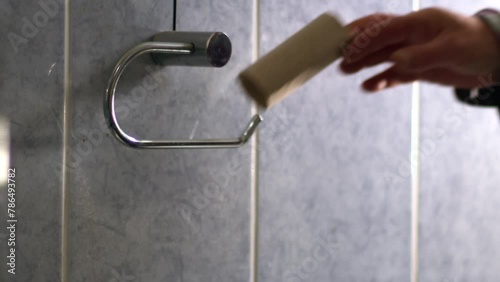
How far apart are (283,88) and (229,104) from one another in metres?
0.17

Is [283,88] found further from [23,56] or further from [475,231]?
[475,231]

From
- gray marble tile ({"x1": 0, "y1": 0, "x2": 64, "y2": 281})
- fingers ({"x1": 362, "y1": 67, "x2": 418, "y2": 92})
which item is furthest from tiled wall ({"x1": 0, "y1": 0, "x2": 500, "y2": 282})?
fingers ({"x1": 362, "y1": 67, "x2": 418, "y2": 92})

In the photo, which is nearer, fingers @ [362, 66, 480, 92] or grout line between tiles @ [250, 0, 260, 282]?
fingers @ [362, 66, 480, 92]

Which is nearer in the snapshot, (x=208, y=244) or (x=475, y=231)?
(x=208, y=244)

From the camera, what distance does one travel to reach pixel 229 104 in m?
0.73

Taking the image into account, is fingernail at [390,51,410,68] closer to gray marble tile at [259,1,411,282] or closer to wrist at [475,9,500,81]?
wrist at [475,9,500,81]

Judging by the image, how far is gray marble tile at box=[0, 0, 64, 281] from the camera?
0.62m

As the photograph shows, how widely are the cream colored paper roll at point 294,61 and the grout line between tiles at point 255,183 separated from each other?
155 mm

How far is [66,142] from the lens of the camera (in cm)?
65

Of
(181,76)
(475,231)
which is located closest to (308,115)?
(181,76)

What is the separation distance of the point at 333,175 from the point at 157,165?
7.9 inches

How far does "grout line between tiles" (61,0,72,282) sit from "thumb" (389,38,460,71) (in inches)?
11.4

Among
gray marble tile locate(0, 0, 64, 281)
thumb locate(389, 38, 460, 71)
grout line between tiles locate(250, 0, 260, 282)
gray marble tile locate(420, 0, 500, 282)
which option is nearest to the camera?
thumb locate(389, 38, 460, 71)

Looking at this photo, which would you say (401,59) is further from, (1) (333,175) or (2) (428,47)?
(1) (333,175)
